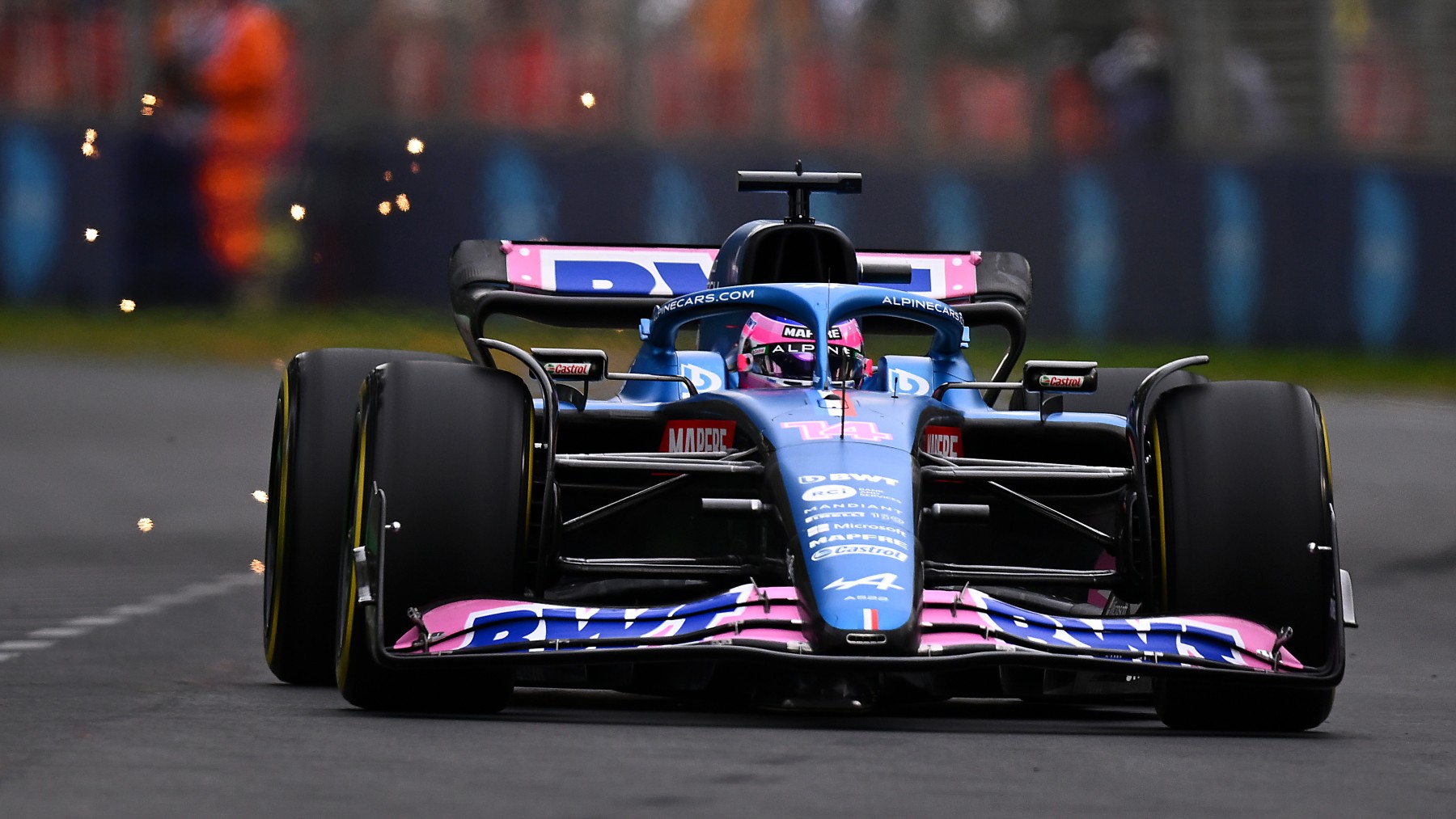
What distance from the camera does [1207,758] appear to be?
7.10 meters

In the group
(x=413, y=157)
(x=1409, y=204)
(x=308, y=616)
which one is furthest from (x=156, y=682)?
(x=1409, y=204)

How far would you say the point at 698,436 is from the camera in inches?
343

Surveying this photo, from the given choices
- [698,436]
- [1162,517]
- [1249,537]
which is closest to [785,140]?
[698,436]

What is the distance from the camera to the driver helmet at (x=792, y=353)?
943cm

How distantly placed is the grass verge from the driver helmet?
1462 cm

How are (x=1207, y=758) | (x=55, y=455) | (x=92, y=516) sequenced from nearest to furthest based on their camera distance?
(x=1207, y=758)
(x=92, y=516)
(x=55, y=455)

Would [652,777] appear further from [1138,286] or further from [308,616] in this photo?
[1138,286]

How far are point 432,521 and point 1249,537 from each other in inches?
92.7

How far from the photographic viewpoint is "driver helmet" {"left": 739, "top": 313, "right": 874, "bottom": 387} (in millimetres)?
9430

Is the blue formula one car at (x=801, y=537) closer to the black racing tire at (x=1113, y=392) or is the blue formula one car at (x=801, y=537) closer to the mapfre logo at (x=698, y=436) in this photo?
the mapfre logo at (x=698, y=436)

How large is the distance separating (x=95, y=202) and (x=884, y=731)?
1997 centimetres

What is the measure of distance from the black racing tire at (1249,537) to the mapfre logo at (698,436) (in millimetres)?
1349

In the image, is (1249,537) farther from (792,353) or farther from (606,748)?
(606,748)

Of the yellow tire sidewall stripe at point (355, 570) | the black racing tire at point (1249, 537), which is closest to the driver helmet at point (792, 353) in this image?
the black racing tire at point (1249, 537)
